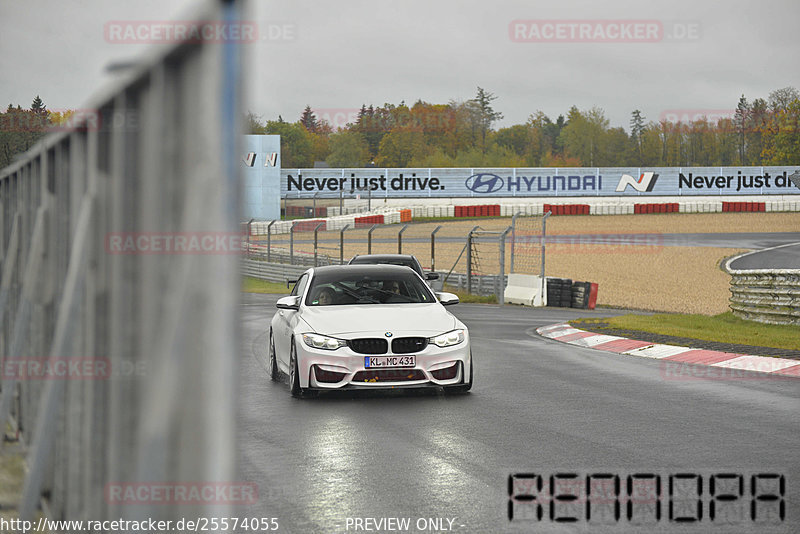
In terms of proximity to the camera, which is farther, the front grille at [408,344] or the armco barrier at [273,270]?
the armco barrier at [273,270]

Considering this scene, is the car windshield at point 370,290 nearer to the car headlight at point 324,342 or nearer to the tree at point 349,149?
the car headlight at point 324,342

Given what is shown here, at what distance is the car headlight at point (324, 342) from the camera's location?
10406 millimetres

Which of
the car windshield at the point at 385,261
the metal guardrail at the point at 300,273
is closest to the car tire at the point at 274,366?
the car windshield at the point at 385,261

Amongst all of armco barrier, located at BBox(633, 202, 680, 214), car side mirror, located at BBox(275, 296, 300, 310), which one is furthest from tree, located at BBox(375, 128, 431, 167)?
car side mirror, located at BBox(275, 296, 300, 310)

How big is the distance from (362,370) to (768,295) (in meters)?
11.3

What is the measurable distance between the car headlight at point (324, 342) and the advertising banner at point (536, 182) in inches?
2650

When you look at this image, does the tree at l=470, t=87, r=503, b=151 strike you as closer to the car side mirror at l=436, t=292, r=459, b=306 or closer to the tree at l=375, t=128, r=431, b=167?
the tree at l=375, t=128, r=431, b=167

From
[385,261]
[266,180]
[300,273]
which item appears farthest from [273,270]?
[266,180]

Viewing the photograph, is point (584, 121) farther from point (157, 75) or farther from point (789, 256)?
point (157, 75)

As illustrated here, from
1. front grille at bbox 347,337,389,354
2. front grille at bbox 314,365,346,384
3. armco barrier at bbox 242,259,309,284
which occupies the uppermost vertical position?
front grille at bbox 347,337,389,354

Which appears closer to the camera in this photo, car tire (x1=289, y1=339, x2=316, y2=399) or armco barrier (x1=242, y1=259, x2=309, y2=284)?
car tire (x1=289, y1=339, x2=316, y2=399)

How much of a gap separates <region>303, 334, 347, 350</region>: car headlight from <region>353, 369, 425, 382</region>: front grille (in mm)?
361

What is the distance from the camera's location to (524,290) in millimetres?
29578

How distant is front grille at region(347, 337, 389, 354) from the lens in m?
10.4
